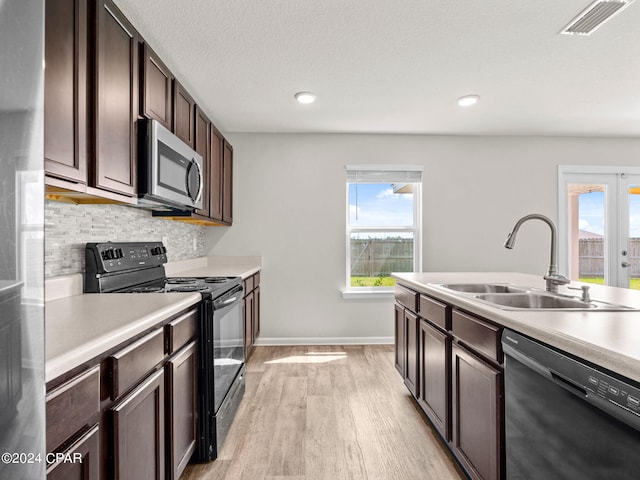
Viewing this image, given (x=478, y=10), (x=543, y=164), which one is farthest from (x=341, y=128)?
(x=543, y=164)

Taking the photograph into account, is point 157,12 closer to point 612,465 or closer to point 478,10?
point 478,10

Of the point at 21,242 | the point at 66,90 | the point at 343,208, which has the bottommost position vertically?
the point at 21,242

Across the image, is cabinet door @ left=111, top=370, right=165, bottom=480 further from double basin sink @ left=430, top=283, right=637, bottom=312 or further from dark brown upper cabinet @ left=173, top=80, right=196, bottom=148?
dark brown upper cabinet @ left=173, top=80, right=196, bottom=148

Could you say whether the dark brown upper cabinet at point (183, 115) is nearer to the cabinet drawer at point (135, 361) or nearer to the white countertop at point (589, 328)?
the cabinet drawer at point (135, 361)

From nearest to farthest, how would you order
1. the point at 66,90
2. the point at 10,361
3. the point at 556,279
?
1. the point at 10,361
2. the point at 66,90
3. the point at 556,279

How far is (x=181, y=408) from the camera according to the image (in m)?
1.63

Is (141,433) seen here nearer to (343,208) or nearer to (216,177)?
(216,177)

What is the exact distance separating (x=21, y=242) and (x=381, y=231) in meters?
3.96

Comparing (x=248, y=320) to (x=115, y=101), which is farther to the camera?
(x=248, y=320)

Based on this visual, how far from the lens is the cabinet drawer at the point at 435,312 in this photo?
1.88 m

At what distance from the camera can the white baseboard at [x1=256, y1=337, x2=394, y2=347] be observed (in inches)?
161

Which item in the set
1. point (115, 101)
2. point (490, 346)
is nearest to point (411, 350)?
point (490, 346)

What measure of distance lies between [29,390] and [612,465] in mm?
1177

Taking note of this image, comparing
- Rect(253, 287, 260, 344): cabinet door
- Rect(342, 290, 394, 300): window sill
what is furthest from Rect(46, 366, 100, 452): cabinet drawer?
Rect(342, 290, 394, 300): window sill
